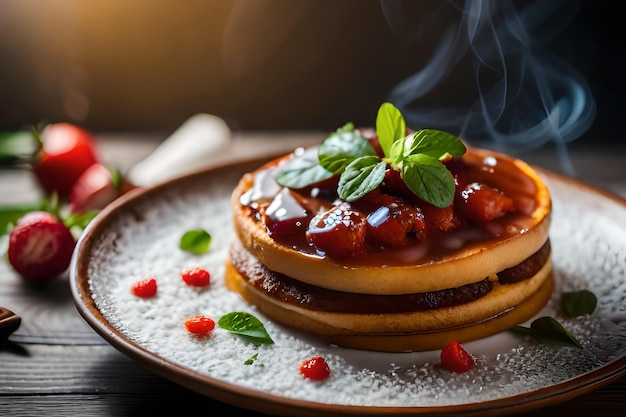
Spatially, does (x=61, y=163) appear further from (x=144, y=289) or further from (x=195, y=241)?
(x=144, y=289)

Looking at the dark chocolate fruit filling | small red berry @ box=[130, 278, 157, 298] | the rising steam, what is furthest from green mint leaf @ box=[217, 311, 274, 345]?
the rising steam

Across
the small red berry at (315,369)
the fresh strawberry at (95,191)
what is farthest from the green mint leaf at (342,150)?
the fresh strawberry at (95,191)

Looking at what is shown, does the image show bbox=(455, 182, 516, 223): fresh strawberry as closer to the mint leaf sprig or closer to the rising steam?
the mint leaf sprig

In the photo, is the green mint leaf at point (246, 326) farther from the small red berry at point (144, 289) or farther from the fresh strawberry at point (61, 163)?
the fresh strawberry at point (61, 163)

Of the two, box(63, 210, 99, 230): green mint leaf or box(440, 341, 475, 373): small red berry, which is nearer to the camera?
box(440, 341, 475, 373): small red berry

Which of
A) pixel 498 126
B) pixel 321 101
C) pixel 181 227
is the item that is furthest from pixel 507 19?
pixel 181 227

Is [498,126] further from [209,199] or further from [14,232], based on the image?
[14,232]
